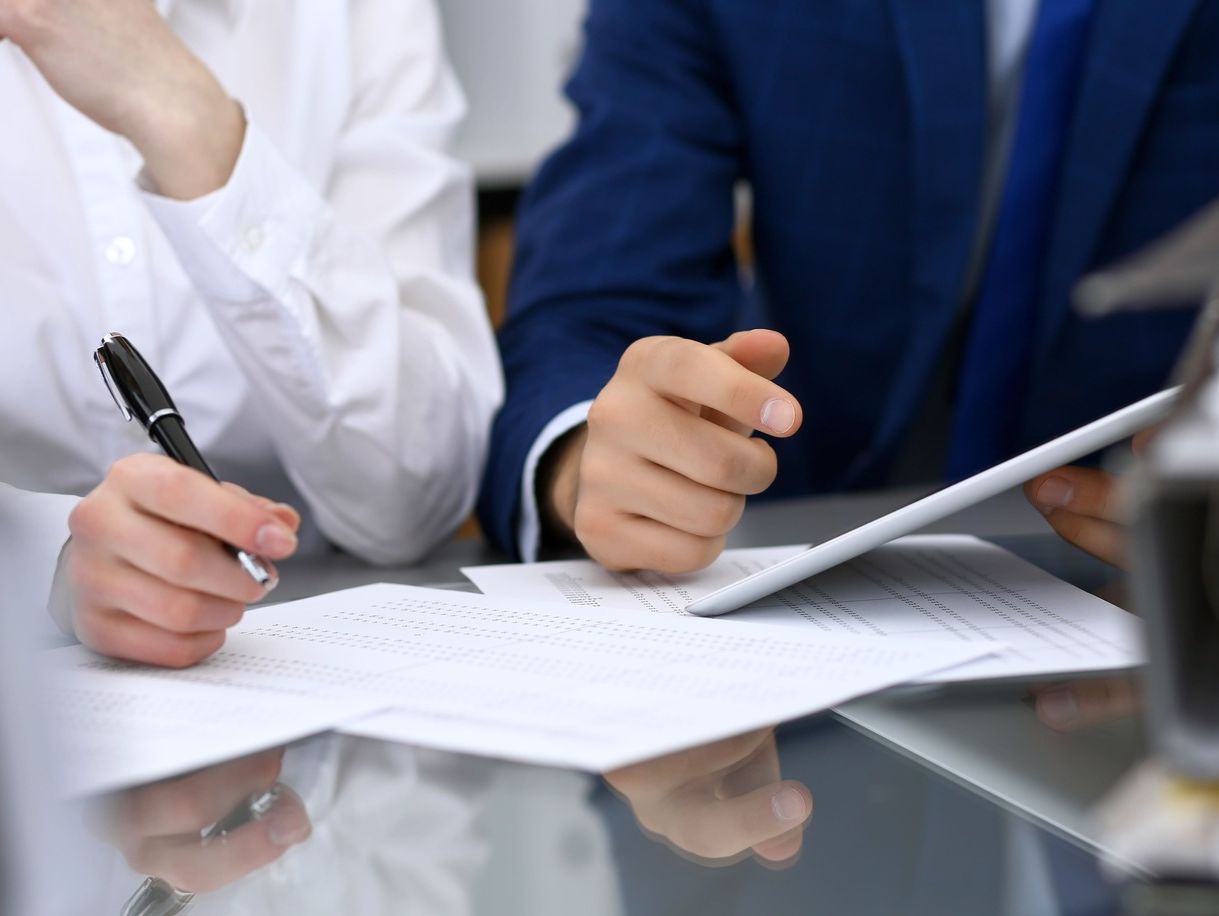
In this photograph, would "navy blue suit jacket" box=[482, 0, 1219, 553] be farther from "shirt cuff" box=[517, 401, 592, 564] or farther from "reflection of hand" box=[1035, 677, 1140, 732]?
"reflection of hand" box=[1035, 677, 1140, 732]

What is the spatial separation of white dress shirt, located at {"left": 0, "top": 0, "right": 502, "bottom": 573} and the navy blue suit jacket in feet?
0.23

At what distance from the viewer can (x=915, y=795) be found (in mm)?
316

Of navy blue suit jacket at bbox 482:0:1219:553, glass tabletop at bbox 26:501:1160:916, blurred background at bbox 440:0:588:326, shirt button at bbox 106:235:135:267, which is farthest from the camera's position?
blurred background at bbox 440:0:588:326

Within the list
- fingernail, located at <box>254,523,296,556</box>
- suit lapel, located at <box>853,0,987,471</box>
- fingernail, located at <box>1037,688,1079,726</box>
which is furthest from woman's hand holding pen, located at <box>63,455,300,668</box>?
suit lapel, located at <box>853,0,987,471</box>

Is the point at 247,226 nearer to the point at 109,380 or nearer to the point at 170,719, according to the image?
the point at 109,380

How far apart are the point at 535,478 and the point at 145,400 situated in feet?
0.88

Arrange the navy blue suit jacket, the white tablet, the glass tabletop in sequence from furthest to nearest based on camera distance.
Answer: the navy blue suit jacket → the white tablet → the glass tabletop

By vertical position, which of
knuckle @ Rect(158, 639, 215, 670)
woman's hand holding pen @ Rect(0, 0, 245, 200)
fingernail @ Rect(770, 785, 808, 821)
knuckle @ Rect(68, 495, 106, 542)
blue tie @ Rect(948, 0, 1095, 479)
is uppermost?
woman's hand holding pen @ Rect(0, 0, 245, 200)

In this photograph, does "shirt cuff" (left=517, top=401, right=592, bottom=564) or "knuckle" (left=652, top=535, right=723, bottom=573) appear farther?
"shirt cuff" (left=517, top=401, right=592, bottom=564)

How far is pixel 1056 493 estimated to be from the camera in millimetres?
559

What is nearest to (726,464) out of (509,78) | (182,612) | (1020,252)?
(182,612)

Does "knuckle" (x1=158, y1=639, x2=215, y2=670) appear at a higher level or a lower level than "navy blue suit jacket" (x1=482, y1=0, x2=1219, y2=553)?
higher

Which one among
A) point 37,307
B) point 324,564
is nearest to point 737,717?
point 324,564

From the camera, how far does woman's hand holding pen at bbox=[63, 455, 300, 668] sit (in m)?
0.43
